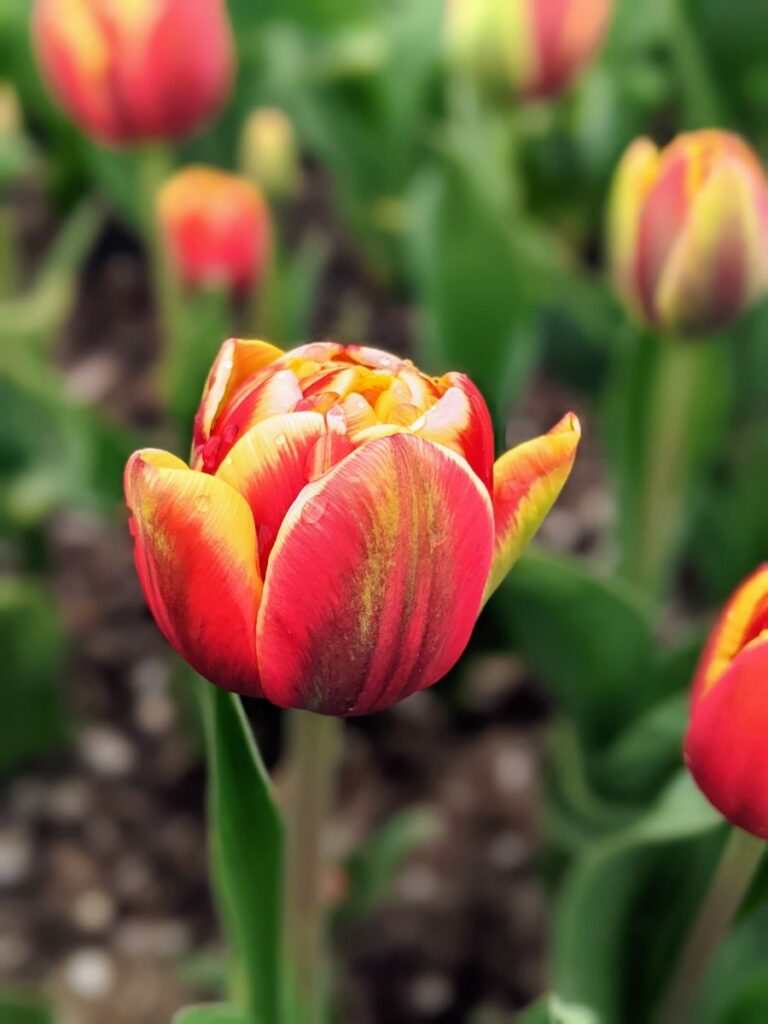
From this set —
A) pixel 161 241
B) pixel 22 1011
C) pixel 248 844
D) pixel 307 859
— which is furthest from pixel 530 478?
pixel 161 241

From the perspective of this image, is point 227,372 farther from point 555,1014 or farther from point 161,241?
point 161,241

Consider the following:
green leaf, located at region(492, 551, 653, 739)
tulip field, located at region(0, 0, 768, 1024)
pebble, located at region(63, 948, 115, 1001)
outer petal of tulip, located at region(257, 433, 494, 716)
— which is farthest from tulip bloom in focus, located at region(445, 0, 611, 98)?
pebble, located at region(63, 948, 115, 1001)

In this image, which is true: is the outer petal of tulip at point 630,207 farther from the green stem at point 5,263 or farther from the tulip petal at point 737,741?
the green stem at point 5,263

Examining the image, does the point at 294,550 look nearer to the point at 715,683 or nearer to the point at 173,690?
the point at 715,683

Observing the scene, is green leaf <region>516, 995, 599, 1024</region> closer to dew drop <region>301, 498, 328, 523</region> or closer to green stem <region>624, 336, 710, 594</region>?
dew drop <region>301, 498, 328, 523</region>

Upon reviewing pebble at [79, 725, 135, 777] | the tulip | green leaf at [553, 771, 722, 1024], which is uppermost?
the tulip

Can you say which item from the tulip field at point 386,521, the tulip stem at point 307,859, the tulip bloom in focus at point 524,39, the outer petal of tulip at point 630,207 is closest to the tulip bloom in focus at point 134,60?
the tulip field at point 386,521

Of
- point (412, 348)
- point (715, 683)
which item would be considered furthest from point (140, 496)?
point (412, 348)
